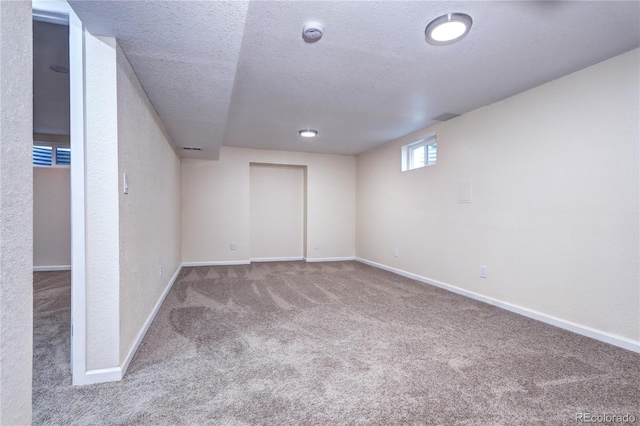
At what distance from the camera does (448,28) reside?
1.96 meters

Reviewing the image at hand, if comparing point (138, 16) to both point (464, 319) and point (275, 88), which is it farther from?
point (464, 319)

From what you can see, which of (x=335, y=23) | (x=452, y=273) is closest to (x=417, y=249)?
(x=452, y=273)

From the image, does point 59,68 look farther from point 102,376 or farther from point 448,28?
point 448,28

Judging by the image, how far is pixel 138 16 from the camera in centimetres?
153

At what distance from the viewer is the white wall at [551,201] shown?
230 cm

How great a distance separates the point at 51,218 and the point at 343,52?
5656 mm

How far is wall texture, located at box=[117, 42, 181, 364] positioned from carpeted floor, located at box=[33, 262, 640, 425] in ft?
0.96

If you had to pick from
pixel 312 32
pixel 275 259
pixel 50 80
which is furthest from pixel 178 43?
pixel 275 259

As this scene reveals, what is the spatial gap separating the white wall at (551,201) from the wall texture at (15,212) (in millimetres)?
3368

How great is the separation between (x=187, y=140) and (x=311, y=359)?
335 centimetres

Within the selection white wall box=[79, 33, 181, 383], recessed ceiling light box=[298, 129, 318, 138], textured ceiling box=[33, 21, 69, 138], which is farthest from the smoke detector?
recessed ceiling light box=[298, 129, 318, 138]

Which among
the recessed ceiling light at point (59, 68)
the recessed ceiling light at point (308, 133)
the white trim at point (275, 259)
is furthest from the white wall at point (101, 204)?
the white trim at point (275, 259)

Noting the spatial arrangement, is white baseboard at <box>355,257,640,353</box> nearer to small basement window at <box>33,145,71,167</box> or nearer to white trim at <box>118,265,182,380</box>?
white trim at <box>118,265,182,380</box>

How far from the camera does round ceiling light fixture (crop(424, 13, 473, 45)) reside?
187 centimetres
